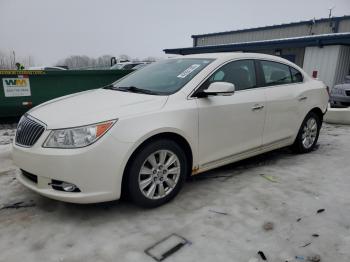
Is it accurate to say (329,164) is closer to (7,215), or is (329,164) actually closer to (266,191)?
(266,191)

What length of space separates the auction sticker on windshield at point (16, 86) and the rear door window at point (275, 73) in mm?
5303

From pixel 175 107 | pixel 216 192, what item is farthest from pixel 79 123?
pixel 216 192

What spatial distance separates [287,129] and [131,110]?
262 cm

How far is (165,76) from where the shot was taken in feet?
12.5

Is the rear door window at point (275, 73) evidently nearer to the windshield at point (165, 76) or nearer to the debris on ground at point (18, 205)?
the windshield at point (165, 76)

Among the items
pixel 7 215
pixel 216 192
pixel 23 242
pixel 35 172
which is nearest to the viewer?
pixel 23 242

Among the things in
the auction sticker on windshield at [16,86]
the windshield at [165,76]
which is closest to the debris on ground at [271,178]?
the windshield at [165,76]

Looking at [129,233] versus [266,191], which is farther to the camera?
[266,191]

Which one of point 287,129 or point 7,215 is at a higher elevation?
point 287,129

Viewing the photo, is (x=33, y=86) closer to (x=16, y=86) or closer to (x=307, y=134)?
(x=16, y=86)

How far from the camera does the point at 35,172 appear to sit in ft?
9.45

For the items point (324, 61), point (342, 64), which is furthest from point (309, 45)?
point (342, 64)

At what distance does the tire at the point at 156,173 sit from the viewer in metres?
2.95

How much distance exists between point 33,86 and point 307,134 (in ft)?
19.1
